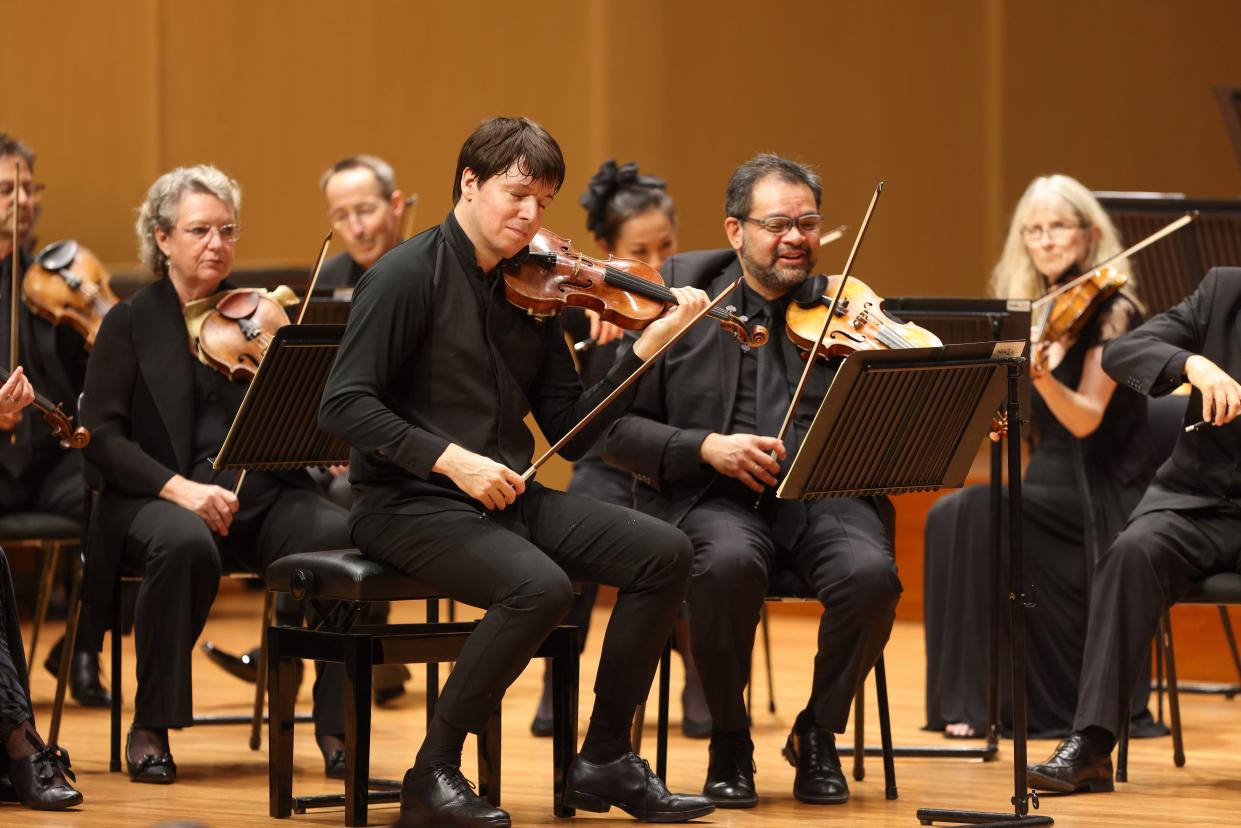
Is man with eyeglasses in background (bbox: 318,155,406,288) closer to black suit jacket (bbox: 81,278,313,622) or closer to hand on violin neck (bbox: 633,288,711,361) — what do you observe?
black suit jacket (bbox: 81,278,313,622)

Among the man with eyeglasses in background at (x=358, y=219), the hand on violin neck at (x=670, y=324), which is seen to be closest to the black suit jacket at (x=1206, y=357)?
the hand on violin neck at (x=670, y=324)

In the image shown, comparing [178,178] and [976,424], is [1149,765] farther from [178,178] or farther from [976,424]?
[178,178]

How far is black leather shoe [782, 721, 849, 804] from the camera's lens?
3.23 meters

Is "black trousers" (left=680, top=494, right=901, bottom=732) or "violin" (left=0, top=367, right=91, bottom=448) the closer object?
"black trousers" (left=680, top=494, right=901, bottom=732)

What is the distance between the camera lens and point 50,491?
425 cm

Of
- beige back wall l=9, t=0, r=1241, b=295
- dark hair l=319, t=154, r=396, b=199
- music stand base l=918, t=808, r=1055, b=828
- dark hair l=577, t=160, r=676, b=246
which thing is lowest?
music stand base l=918, t=808, r=1055, b=828

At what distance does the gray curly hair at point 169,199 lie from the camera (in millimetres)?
3725

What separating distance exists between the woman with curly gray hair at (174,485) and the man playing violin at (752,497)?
2.20ft

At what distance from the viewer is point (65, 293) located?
4273 mm

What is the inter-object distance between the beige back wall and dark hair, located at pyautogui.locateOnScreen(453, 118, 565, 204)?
132 inches

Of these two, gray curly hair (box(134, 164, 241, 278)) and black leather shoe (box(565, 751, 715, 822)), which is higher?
gray curly hair (box(134, 164, 241, 278))

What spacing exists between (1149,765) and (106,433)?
215cm

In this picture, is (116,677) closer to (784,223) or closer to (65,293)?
(65,293)

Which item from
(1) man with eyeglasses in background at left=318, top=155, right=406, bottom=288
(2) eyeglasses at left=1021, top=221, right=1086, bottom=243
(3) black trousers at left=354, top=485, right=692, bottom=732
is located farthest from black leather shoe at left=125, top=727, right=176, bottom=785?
(2) eyeglasses at left=1021, top=221, right=1086, bottom=243
